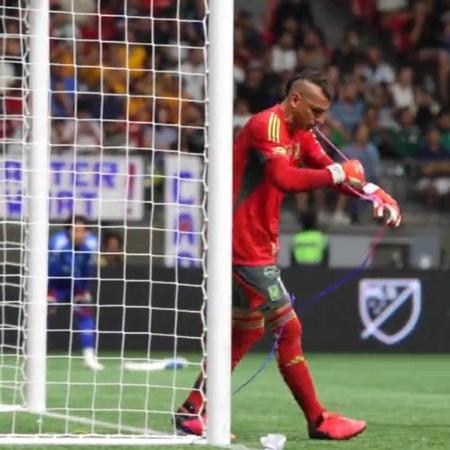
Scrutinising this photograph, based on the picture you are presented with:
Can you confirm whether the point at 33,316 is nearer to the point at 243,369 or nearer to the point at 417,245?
the point at 243,369

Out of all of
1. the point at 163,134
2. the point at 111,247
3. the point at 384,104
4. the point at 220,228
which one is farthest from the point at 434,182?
the point at 220,228

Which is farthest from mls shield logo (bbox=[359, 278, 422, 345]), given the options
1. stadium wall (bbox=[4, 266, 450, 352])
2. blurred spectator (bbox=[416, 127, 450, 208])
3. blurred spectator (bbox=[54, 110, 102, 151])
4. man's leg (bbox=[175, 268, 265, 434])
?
man's leg (bbox=[175, 268, 265, 434])

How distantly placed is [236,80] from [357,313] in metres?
4.30

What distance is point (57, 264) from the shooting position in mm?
17297

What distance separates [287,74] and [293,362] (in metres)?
13.8

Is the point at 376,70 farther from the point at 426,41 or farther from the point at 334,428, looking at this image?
the point at 334,428

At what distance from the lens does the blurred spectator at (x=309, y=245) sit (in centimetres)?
2016

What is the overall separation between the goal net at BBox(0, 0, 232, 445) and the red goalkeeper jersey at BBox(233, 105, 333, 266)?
0.27 metres

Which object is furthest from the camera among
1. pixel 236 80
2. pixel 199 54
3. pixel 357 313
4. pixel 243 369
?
pixel 236 80

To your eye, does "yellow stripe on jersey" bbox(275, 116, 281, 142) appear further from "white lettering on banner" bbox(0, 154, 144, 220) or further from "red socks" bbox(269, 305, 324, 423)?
"white lettering on banner" bbox(0, 154, 144, 220)

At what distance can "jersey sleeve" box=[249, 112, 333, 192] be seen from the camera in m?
8.95

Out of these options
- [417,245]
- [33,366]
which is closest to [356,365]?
[417,245]

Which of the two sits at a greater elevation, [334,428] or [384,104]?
[384,104]

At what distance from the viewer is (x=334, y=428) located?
9.14 metres
